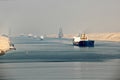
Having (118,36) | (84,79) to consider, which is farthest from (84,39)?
(118,36)

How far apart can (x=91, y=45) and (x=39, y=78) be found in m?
57.9

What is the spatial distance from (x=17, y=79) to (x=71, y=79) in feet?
9.62

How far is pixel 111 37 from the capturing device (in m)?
164

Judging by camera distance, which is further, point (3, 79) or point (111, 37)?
point (111, 37)

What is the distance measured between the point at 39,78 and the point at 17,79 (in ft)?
4.10

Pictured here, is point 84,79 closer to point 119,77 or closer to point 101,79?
point 101,79

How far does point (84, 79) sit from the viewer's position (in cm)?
1842

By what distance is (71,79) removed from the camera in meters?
18.4

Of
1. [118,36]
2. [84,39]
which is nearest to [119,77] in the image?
[84,39]

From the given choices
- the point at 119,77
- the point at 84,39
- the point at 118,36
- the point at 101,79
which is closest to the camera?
the point at 119,77

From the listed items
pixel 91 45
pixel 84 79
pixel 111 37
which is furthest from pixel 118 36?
pixel 84 79

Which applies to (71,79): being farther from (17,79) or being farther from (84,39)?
(84,39)

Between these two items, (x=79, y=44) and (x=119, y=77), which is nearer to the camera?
(x=119, y=77)

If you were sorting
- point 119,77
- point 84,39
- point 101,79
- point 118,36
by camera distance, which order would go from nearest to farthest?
point 119,77 → point 101,79 → point 84,39 → point 118,36
